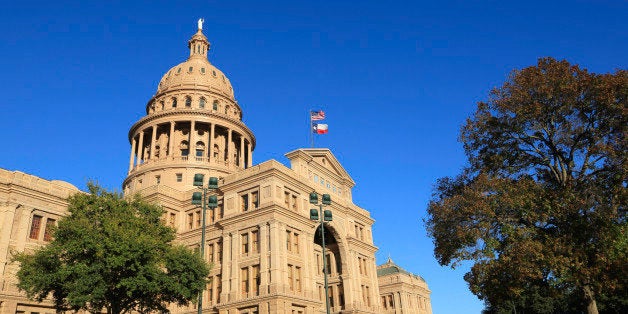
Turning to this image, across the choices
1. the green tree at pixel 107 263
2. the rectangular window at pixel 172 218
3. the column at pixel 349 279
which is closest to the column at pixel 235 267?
the rectangular window at pixel 172 218

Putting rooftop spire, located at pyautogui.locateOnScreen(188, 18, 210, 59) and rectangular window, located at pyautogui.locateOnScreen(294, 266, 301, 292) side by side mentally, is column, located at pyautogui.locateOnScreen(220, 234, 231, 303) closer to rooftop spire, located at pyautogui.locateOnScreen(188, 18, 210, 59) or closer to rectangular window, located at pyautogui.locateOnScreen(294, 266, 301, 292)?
rectangular window, located at pyautogui.locateOnScreen(294, 266, 301, 292)

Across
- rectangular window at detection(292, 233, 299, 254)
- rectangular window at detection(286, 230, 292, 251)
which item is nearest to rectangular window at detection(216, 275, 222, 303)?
rectangular window at detection(286, 230, 292, 251)

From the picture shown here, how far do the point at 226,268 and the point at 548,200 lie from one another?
1163 inches

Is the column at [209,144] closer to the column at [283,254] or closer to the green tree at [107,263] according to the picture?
the column at [283,254]

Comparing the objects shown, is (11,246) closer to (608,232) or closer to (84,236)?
(84,236)

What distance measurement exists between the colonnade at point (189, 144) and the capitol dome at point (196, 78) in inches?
257

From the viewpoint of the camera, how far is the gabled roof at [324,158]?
48.8m

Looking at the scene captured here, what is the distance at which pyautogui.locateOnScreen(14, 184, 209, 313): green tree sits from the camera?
2723 centimetres

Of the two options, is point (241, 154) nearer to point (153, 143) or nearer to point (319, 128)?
point (153, 143)

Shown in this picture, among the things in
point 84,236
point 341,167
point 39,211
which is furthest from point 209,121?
point 84,236

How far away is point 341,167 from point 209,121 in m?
19.5

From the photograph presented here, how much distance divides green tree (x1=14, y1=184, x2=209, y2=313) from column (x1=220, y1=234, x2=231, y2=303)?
36.7 feet

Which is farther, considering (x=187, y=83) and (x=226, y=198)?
(x=187, y=83)

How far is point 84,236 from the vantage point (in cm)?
2762
